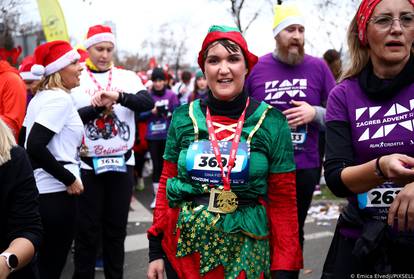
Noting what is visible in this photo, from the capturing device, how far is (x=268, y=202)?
2.33m

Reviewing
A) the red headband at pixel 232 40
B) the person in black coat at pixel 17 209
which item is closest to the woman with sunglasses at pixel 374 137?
Result: the red headband at pixel 232 40

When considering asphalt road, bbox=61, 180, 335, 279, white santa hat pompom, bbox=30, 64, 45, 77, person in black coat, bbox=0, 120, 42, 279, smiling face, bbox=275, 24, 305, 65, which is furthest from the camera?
asphalt road, bbox=61, 180, 335, 279

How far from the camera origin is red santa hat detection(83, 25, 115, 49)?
4.23 metres

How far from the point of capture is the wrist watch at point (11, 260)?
77.6 inches

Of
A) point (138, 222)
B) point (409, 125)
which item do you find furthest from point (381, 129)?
point (138, 222)

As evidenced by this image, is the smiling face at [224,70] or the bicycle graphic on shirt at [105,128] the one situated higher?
the smiling face at [224,70]

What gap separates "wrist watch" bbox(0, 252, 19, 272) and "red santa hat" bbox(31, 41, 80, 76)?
1.86 m

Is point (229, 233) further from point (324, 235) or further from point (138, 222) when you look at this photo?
point (138, 222)

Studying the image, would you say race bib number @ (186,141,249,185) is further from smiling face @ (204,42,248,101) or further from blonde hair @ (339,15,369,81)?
blonde hair @ (339,15,369,81)

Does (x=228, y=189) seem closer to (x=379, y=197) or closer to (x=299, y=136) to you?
(x=379, y=197)

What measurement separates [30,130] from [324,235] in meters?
3.99

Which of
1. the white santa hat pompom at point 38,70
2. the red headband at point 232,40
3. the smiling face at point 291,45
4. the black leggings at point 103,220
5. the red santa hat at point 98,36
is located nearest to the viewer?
the red headband at point 232,40

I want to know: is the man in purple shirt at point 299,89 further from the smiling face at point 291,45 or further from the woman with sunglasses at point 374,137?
the woman with sunglasses at point 374,137

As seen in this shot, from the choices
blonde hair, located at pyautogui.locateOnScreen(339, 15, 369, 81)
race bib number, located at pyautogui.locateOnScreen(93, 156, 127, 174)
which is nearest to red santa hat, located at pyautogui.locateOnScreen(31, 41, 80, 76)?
race bib number, located at pyautogui.locateOnScreen(93, 156, 127, 174)
